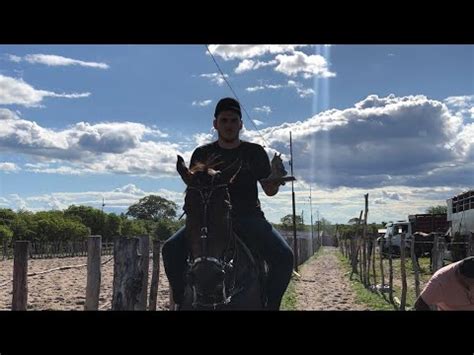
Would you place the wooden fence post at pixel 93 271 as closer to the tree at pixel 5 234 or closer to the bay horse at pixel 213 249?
the bay horse at pixel 213 249

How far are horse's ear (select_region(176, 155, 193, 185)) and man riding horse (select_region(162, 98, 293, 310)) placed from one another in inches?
4.3

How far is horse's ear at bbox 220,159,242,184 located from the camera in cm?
331

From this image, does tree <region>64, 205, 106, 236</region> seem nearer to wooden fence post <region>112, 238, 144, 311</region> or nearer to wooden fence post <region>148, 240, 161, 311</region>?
wooden fence post <region>148, 240, 161, 311</region>

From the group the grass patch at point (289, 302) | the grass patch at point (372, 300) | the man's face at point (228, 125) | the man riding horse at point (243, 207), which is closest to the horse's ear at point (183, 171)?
the man riding horse at point (243, 207)

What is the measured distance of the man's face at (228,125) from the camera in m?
3.47

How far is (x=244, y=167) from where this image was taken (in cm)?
345

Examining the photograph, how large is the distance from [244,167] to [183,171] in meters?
0.46

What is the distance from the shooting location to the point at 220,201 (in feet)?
10.4

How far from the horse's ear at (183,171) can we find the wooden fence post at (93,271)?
2013 millimetres

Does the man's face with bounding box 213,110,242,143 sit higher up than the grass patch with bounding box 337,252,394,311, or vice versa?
the man's face with bounding box 213,110,242,143

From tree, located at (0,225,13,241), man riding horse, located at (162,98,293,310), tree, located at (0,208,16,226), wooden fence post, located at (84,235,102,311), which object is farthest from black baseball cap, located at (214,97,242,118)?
tree, located at (0,208,16,226)

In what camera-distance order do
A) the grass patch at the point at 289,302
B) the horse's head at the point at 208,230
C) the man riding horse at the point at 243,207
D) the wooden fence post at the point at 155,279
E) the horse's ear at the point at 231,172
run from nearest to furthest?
the horse's head at the point at 208,230 → the horse's ear at the point at 231,172 → the man riding horse at the point at 243,207 → the wooden fence post at the point at 155,279 → the grass patch at the point at 289,302
